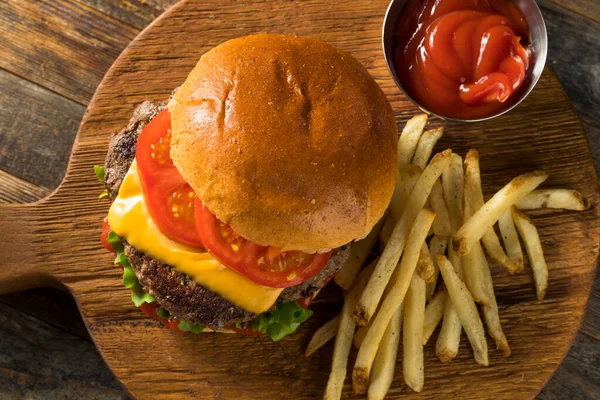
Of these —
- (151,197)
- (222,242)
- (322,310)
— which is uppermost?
(151,197)

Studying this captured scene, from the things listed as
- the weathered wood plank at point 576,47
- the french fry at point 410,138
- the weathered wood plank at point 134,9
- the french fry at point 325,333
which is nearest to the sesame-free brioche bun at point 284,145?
the french fry at point 410,138

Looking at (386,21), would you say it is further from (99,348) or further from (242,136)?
(99,348)

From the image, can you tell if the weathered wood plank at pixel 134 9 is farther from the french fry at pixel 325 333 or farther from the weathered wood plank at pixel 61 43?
the french fry at pixel 325 333

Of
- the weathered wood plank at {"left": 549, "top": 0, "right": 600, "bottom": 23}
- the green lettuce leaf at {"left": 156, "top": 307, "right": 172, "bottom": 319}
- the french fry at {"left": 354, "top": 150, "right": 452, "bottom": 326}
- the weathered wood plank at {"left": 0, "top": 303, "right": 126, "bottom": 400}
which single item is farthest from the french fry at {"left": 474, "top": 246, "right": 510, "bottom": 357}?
the weathered wood plank at {"left": 0, "top": 303, "right": 126, "bottom": 400}

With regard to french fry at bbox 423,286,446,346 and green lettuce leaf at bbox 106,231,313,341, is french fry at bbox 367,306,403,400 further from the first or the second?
green lettuce leaf at bbox 106,231,313,341

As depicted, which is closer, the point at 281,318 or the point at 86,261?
the point at 281,318

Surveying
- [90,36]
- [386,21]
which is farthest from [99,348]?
[386,21]

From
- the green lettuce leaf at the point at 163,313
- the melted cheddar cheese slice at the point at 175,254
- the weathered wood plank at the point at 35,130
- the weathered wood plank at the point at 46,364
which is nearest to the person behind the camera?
the melted cheddar cheese slice at the point at 175,254
